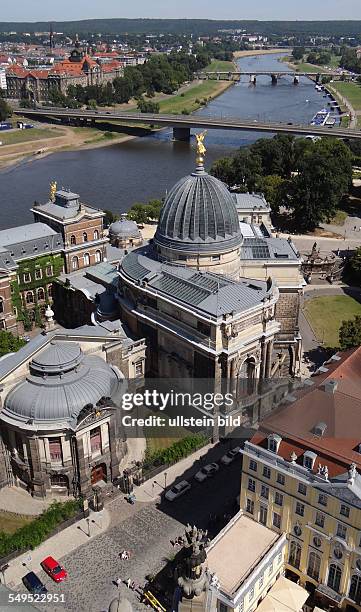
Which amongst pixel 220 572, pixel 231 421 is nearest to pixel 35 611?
pixel 220 572

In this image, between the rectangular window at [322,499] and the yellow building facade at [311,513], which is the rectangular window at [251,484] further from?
the rectangular window at [322,499]

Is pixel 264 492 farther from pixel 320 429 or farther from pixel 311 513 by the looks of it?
pixel 320 429

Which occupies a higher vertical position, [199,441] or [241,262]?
[241,262]

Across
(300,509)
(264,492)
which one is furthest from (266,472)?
(300,509)

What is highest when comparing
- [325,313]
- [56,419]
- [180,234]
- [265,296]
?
[180,234]

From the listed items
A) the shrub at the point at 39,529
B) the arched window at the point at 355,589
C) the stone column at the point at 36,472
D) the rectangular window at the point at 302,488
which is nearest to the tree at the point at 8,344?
the stone column at the point at 36,472

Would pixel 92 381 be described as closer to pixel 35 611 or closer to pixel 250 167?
pixel 35 611

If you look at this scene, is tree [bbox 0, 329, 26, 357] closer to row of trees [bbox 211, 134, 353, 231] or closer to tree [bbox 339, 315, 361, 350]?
tree [bbox 339, 315, 361, 350]
